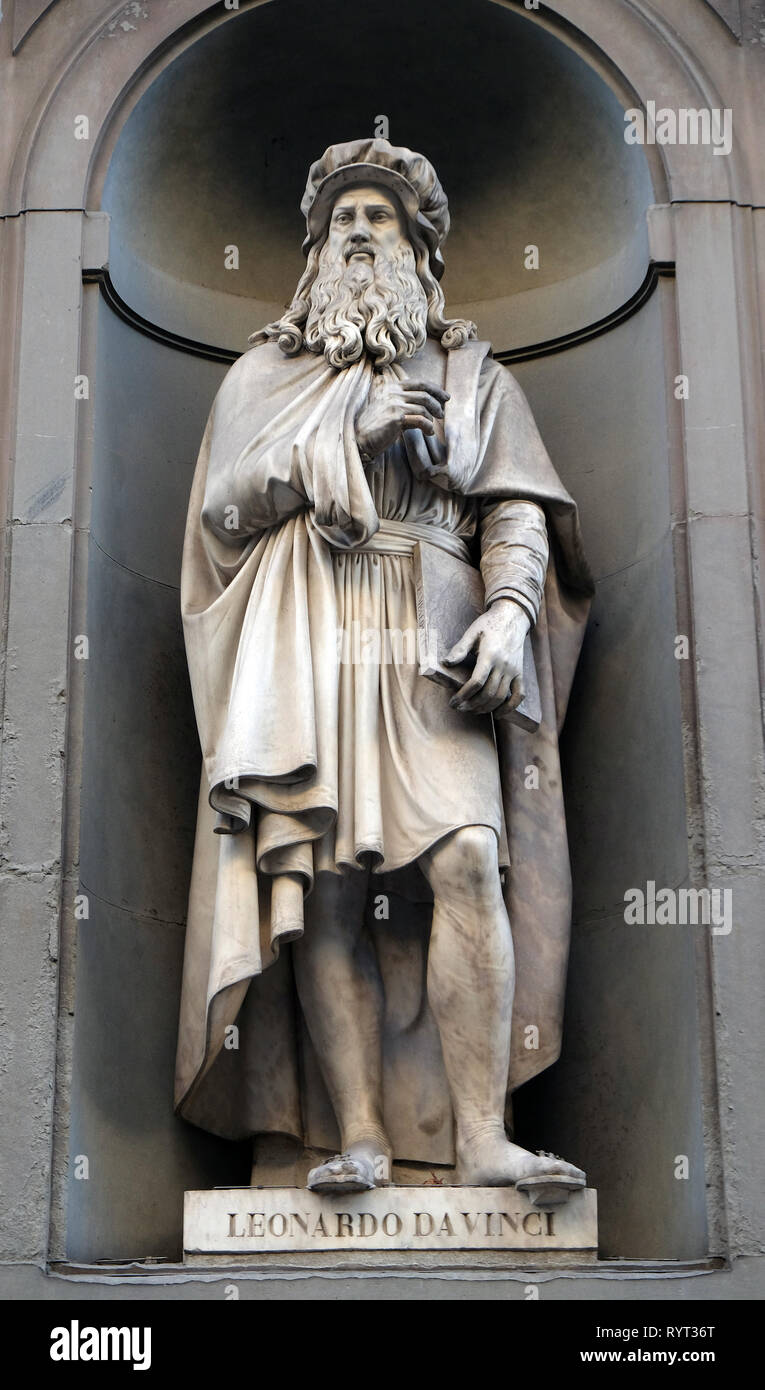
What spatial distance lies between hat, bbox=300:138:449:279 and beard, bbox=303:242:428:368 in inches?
4.2

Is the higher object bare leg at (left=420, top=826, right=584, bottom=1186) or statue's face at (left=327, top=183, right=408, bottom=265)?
statue's face at (left=327, top=183, right=408, bottom=265)

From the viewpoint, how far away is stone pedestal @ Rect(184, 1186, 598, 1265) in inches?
220

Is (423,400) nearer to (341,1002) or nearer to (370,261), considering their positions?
(370,261)

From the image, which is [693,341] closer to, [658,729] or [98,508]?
[658,729]

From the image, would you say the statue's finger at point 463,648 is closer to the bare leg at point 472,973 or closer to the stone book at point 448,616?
the stone book at point 448,616

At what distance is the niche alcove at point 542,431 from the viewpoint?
247 inches

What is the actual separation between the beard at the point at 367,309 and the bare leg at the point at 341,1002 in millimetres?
1422

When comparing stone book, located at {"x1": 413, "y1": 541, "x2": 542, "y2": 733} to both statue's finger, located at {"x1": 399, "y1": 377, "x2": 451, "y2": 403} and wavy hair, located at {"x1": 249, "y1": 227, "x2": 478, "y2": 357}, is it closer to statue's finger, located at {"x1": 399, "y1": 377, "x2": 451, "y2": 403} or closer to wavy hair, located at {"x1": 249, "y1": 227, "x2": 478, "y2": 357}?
statue's finger, located at {"x1": 399, "y1": 377, "x2": 451, "y2": 403}

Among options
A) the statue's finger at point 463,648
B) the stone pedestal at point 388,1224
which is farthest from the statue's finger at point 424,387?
the stone pedestal at point 388,1224

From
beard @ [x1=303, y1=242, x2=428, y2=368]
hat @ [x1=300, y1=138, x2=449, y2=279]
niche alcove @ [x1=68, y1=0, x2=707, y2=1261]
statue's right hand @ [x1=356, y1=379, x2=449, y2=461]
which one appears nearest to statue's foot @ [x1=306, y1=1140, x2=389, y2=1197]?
niche alcove @ [x1=68, y1=0, x2=707, y2=1261]

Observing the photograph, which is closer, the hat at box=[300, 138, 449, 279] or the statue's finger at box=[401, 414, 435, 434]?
the statue's finger at box=[401, 414, 435, 434]

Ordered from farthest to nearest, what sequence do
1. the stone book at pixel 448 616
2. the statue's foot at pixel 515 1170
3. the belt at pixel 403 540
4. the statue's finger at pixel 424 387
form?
the belt at pixel 403 540 → the statue's finger at pixel 424 387 → the stone book at pixel 448 616 → the statue's foot at pixel 515 1170
